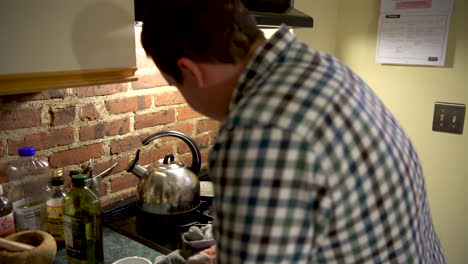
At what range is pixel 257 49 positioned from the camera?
0.63 m

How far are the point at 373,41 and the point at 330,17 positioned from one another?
9.4 inches

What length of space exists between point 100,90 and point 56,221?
0.45 meters

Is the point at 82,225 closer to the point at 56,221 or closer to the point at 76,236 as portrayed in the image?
the point at 76,236

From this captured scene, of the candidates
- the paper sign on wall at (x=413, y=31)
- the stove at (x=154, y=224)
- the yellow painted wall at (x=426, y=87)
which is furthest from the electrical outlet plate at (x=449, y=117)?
the stove at (x=154, y=224)

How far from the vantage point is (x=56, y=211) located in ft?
3.64

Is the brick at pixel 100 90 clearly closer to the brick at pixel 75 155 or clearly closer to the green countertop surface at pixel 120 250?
the brick at pixel 75 155

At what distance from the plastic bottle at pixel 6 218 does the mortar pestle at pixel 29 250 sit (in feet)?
0.27

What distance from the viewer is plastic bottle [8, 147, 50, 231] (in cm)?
112

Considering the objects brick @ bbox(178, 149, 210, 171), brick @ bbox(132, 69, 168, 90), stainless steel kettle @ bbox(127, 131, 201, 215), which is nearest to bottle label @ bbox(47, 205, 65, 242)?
stainless steel kettle @ bbox(127, 131, 201, 215)

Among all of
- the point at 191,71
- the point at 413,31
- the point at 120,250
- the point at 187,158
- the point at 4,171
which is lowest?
the point at 120,250

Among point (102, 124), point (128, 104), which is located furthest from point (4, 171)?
point (128, 104)

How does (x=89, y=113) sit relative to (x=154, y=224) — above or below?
above

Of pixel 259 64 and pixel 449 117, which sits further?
pixel 449 117

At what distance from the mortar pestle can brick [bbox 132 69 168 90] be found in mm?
627
